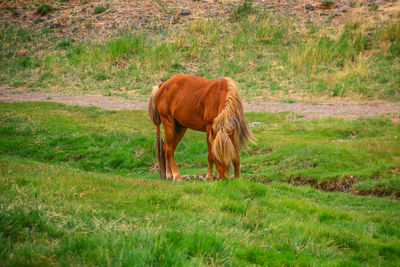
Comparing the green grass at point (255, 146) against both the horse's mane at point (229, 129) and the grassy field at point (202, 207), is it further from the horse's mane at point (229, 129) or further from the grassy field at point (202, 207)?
the horse's mane at point (229, 129)

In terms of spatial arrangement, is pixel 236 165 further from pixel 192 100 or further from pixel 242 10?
pixel 242 10

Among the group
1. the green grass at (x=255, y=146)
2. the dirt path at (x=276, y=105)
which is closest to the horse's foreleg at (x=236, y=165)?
the green grass at (x=255, y=146)

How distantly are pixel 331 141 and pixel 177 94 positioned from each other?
16.5ft

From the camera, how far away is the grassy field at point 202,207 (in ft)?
11.9

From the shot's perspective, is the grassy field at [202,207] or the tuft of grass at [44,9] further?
the tuft of grass at [44,9]

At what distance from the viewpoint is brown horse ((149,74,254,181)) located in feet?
25.9

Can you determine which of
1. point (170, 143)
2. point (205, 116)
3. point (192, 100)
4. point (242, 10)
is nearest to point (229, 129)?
point (205, 116)

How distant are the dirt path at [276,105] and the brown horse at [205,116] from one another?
7292 mm

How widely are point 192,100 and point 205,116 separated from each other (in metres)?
0.65

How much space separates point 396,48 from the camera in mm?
22078

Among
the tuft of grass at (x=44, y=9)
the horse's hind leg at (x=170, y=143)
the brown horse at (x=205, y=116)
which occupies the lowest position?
the horse's hind leg at (x=170, y=143)

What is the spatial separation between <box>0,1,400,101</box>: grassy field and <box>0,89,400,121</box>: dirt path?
1218 mm

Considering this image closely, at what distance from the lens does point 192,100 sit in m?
9.80

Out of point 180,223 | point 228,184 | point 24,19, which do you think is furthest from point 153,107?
point 24,19
